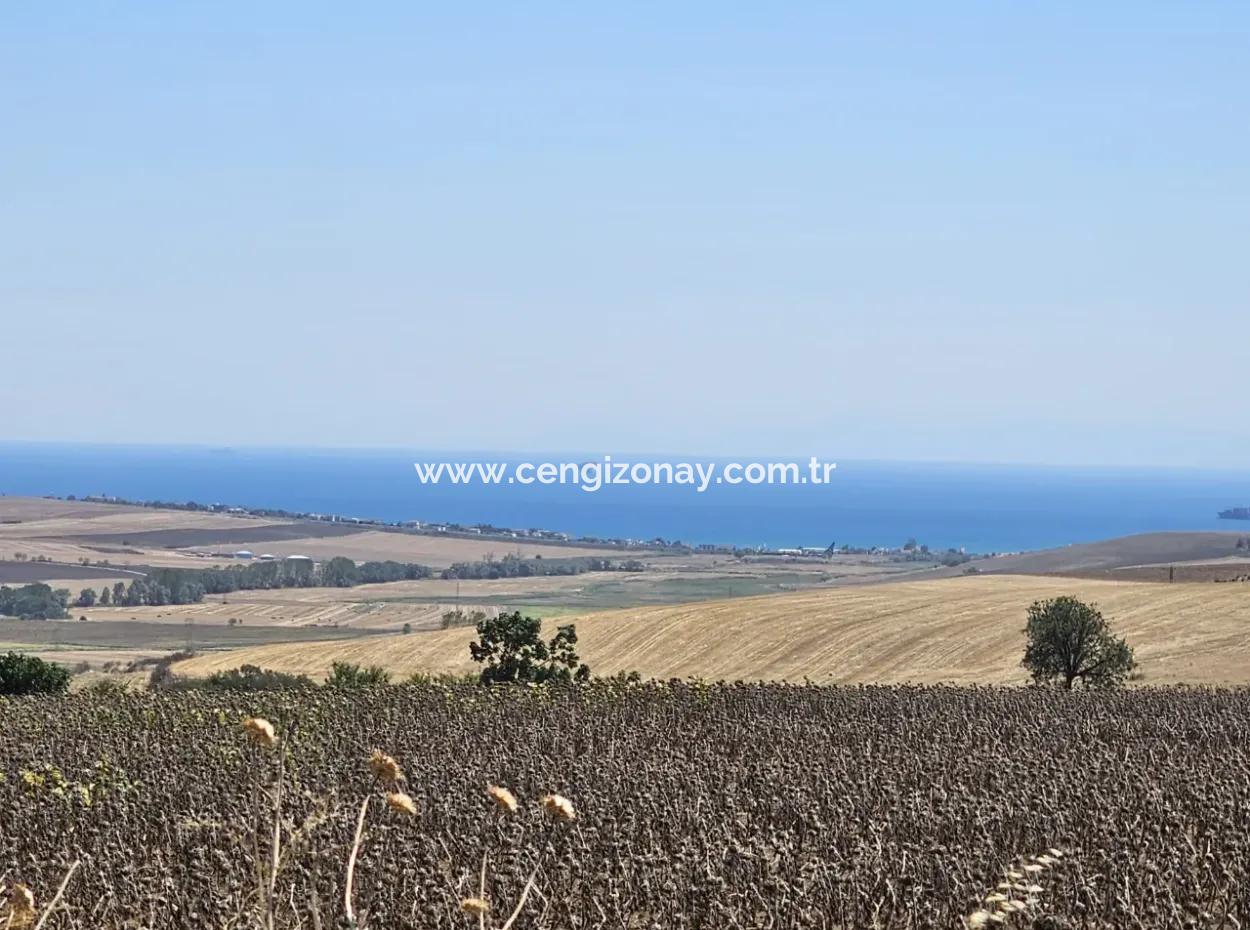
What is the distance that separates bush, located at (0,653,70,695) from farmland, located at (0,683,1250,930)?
7.23m

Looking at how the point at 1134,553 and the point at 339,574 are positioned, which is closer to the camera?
the point at 1134,553

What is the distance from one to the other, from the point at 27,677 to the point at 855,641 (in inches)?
934

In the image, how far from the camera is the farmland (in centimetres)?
685

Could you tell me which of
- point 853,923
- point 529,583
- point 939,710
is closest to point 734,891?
point 853,923

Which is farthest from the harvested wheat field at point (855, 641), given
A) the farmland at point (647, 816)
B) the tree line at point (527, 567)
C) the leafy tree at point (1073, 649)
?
the tree line at point (527, 567)

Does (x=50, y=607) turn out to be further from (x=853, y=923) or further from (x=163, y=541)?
(x=853, y=923)

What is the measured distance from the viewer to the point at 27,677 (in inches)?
882

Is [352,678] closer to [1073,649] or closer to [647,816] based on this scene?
[1073,649]

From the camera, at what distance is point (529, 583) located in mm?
113938

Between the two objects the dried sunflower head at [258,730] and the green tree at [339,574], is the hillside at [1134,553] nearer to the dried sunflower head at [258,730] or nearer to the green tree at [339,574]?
the green tree at [339,574]

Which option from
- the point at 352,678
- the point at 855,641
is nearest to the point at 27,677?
the point at 352,678

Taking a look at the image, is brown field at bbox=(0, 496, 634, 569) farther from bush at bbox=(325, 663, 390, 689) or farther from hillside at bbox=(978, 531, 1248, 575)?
bush at bbox=(325, 663, 390, 689)

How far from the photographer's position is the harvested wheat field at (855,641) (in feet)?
119

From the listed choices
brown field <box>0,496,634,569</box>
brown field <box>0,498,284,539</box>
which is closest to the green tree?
brown field <box>0,496,634,569</box>
